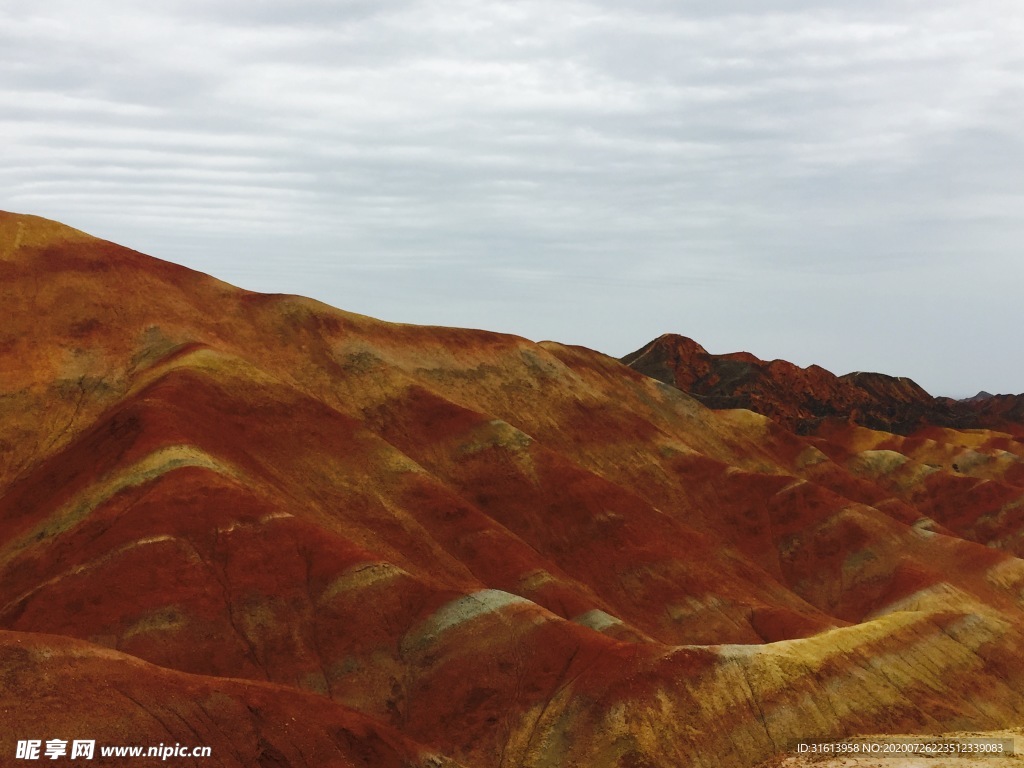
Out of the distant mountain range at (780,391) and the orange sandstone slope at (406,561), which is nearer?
the orange sandstone slope at (406,561)

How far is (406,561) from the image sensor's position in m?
65.6

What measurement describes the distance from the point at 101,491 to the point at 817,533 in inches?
2683

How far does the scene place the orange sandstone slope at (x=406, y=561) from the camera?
4825 centimetres

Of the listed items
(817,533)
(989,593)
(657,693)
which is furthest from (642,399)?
(657,693)

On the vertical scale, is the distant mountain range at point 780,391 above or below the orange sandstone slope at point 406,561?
above

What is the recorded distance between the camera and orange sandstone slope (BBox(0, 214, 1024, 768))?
1900 inches

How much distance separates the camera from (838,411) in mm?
174250

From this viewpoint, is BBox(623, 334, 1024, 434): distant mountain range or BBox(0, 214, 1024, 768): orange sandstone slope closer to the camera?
BBox(0, 214, 1024, 768): orange sandstone slope

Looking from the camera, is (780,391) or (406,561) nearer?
(406,561)

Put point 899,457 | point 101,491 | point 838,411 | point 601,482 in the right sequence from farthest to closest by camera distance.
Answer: point 838,411, point 899,457, point 601,482, point 101,491

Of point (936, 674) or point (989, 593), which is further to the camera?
point (989, 593)

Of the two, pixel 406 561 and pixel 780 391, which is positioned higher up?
pixel 780 391

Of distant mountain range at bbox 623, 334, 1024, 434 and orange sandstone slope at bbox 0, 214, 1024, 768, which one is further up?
distant mountain range at bbox 623, 334, 1024, 434

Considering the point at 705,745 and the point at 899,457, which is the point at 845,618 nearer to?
the point at 705,745
